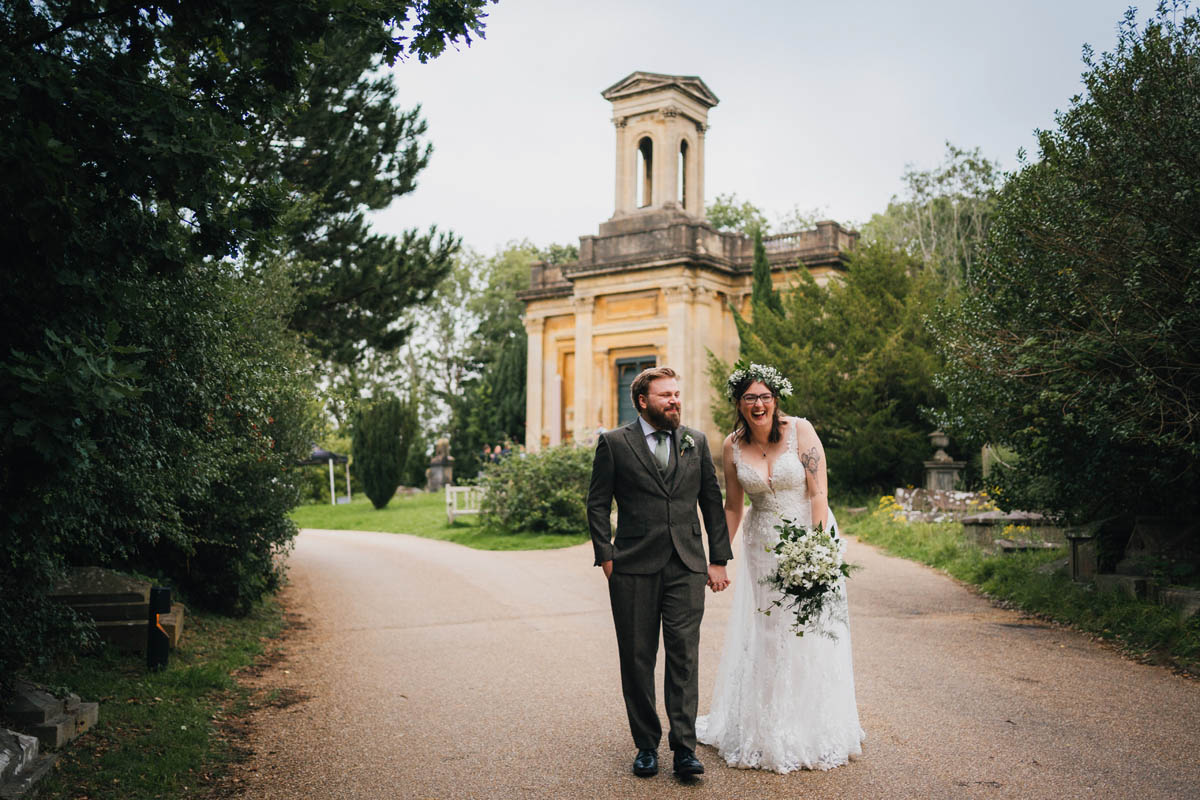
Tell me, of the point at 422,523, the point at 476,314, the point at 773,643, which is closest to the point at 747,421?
the point at 773,643

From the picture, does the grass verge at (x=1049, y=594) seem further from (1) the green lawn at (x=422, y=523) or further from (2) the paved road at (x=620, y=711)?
(1) the green lawn at (x=422, y=523)

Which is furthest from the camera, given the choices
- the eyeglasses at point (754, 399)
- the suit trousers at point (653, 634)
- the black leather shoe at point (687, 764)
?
the eyeglasses at point (754, 399)

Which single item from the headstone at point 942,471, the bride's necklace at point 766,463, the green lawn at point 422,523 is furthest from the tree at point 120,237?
the headstone at point 942,471

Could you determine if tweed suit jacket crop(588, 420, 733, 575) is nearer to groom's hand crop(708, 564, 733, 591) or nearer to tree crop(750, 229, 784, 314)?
groom's hand crop(708, 564, 733, 591)

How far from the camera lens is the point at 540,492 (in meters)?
20.3

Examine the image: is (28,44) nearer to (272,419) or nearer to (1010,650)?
(272,419)

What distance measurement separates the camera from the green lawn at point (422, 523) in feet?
62.4

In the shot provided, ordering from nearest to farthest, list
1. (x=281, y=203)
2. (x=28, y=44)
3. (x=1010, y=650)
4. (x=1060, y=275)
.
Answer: (x=28, y=44) → (x=281, y=203) → (x=1010, y=650) → (x=1060, y=275)

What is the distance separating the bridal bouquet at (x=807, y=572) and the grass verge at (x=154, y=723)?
3190mm

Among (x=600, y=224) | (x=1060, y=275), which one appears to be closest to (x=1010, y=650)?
(x=1060, y=275)

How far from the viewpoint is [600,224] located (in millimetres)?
30719

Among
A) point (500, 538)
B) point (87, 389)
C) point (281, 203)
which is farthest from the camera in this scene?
point (500, 538)

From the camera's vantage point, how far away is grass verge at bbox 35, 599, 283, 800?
5141mm

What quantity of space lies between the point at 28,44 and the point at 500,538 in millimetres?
16111
